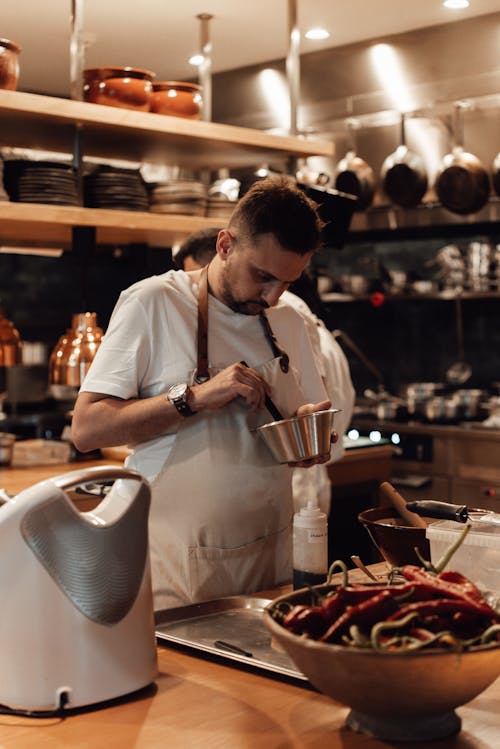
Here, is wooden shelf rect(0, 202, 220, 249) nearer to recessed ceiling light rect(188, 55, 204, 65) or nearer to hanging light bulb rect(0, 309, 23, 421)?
hanging light bulb rect(0, 309, 23, 421)

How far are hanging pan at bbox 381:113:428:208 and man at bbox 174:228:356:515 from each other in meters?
1.70

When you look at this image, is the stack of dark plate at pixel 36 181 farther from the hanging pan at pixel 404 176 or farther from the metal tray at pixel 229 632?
the hanging pan at pixel 404 176

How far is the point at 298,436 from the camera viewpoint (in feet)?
7.76

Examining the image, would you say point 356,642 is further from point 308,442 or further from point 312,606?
point 308,442

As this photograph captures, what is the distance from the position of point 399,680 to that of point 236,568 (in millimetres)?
1172

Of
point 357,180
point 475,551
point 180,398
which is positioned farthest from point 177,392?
point 357,180

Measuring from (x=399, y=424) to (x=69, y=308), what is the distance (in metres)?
3.36

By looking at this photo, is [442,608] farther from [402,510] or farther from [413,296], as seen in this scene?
[413,296]

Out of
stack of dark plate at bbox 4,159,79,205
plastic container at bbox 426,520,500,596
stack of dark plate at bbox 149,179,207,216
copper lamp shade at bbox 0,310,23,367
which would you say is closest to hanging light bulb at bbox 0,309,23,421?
copper lamp shade at bbox 0,310,23,367

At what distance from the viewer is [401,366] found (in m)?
6.54

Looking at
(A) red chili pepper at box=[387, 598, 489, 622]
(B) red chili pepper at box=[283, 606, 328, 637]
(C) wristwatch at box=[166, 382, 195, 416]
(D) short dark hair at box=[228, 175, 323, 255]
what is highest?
(D) short dark hair at box=[228, 175, 323, 255]

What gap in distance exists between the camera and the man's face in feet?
7.75

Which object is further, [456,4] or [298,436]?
[456,4]

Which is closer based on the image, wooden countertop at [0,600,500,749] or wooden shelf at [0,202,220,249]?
wooden countertop at [0,600,500,749]
